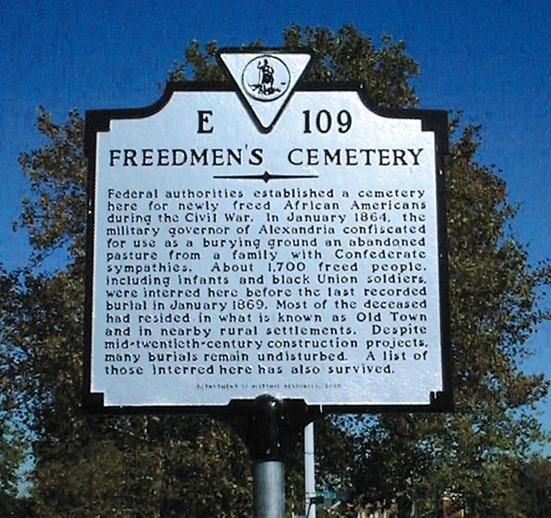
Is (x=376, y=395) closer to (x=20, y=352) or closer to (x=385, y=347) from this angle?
(x=385, y=347)

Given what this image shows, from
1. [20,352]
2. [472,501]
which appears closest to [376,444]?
[472,501]

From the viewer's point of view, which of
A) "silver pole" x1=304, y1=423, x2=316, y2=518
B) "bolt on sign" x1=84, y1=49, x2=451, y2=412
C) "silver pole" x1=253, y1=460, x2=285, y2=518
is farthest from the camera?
"silver pole" x1=304, y1=423, x2=316, y2=518

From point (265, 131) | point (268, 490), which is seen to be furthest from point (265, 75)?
point (268, 490)

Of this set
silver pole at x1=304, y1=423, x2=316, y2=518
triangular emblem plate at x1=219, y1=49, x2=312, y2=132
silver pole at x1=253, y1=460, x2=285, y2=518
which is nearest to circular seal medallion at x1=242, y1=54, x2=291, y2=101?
triangular emblem plate at x1=219, y1=49, x2=312, y2=132

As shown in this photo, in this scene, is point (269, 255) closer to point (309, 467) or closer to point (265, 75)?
point (265, 75)

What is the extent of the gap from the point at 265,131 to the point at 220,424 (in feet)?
49.9

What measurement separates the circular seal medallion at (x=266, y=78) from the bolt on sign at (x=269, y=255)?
0.11 ft

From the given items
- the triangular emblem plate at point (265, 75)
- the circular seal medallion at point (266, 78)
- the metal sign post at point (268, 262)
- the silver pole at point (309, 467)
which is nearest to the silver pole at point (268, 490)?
the metal sign post at point (268, 262)

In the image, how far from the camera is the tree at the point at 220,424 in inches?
923

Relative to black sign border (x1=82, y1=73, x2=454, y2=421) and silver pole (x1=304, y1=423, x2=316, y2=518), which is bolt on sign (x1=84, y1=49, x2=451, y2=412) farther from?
silver pole (x1=304, y1=423, x2=316, y2=518)

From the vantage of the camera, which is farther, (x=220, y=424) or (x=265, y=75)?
(x=220, y=424)

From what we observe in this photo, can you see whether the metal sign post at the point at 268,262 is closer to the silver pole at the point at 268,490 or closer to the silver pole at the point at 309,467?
the silver pole at the point at 268,490

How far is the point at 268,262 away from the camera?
8477 millimetres

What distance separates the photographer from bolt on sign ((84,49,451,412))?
8.38 meters
